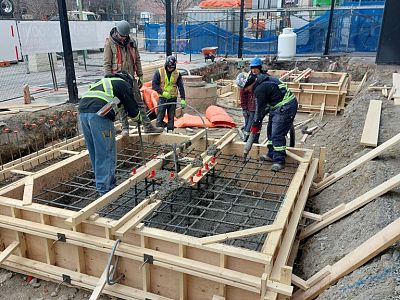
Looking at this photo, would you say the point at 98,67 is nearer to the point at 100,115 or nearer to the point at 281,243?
the point at 100,115

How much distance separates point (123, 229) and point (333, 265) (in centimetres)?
194

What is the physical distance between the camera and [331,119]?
10656 millimetres

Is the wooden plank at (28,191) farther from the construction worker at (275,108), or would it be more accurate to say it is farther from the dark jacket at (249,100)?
the dark jacket at (249,100)

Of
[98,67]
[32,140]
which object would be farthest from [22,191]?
[98,67]

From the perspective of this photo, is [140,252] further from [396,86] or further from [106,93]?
[396,86]

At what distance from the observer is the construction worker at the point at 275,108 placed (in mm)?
5242

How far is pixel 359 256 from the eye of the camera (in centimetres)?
296

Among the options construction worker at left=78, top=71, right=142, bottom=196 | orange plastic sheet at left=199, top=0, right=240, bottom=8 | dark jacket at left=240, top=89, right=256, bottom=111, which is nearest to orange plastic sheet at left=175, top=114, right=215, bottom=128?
dark jacket at left=240, top=89, right=256, bottom=111

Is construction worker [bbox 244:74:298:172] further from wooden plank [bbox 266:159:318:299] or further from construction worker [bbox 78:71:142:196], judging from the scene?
construction worker [bbox 78:71:142:196]

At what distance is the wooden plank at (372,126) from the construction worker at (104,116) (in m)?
3.61

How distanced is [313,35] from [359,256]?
18403mm

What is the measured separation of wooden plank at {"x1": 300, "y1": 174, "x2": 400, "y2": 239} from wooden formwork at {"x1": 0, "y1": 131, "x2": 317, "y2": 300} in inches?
12.1

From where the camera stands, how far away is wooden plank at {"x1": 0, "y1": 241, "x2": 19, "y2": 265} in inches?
153

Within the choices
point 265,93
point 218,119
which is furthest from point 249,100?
point 218,119
